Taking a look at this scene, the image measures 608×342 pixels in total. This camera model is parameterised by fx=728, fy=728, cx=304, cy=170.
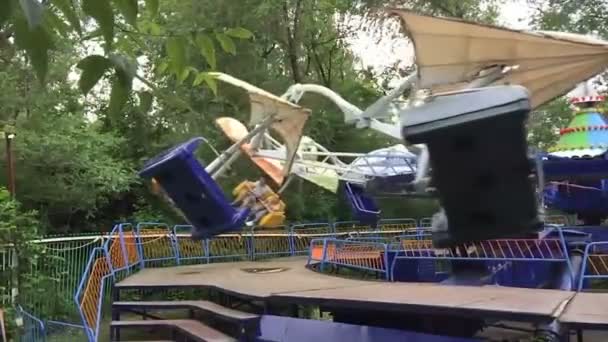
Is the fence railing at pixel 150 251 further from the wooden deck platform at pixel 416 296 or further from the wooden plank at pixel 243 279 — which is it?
the wooden deck platform at pixel 416 296

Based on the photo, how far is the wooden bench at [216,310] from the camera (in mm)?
6949

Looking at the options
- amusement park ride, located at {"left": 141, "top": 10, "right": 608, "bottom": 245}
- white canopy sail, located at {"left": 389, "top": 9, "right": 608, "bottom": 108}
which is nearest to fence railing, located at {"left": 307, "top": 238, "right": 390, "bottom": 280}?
amusement park ride, located at {"left": 141, "top": 10, "right": 608, "bottom": 245}

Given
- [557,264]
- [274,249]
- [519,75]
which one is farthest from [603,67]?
[274,249]

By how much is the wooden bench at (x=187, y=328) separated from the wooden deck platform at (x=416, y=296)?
0.45 meters

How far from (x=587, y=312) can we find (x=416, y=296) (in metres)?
1.33

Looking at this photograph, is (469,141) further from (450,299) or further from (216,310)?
(216,310)

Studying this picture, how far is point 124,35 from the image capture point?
165cm

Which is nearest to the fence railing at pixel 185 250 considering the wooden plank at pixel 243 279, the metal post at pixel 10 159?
the wooden plank at pixel 243 279

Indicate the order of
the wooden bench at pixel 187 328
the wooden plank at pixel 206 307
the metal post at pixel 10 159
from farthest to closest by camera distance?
the metal post at pixel 10 159, the wooden bench at pixel 187 328, the wooden plank at pixel 206 307

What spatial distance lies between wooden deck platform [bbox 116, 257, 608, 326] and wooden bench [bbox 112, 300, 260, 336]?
0.70 ft

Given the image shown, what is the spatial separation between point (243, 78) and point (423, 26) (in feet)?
44.5

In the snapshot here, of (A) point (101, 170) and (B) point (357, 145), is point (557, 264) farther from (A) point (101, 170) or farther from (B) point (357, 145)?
(B) point (357, 145)

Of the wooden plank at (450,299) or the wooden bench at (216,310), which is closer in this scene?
the wooden plank at (450,299)

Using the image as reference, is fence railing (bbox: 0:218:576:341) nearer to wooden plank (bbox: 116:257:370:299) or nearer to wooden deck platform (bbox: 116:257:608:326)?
wooden plank (bbox: 116:257:370:299)
